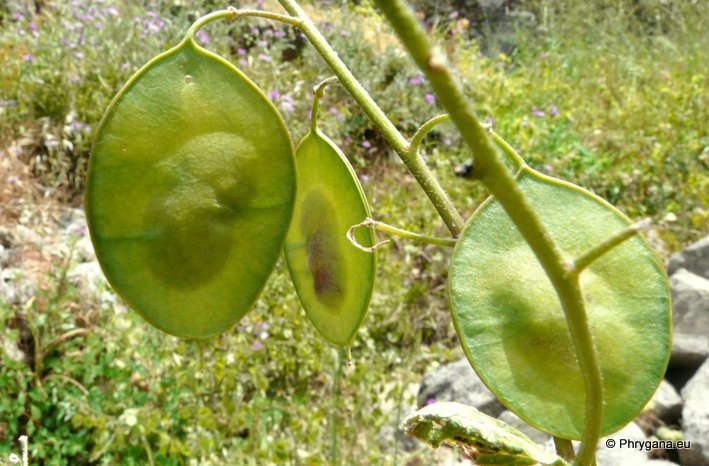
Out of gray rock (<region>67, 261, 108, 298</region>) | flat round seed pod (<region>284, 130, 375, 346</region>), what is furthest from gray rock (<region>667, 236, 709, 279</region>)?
flat round seed pod (<region>284, 130, 375, 346</region>)

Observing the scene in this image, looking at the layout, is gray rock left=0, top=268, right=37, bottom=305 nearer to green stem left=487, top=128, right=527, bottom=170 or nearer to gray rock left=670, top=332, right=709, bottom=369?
gray rock left=670, top=332, right=709, bottom=369

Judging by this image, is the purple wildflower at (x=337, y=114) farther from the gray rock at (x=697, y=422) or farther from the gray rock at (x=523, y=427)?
the gray rock at (x=697, y=422)

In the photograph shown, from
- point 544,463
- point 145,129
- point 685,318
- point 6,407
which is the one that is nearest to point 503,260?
point 544,463

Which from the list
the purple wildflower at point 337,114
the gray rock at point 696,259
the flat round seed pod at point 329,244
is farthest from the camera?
the purple wildflower at point 337,114

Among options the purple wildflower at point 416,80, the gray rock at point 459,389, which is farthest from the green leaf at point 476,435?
the purple wildflower at point 416,80

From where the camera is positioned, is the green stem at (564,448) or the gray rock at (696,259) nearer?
the green stem at (564,448)

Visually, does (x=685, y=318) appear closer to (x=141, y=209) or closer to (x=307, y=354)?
(x=307, y=354)

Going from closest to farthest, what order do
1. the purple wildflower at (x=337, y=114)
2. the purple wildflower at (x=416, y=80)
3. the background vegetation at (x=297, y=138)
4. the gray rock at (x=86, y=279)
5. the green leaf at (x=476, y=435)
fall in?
the green leaf at (x=476, y=435)
the background vegetation at (x=297, y=138)
the gray rock at (x=86, y=279)
the purple wildflower at (x=337, y=114)
the purple wildflower at (x=416, y=80)

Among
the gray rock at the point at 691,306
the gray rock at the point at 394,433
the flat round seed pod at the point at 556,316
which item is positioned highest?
the flat round seed pod at the point at 556,316
